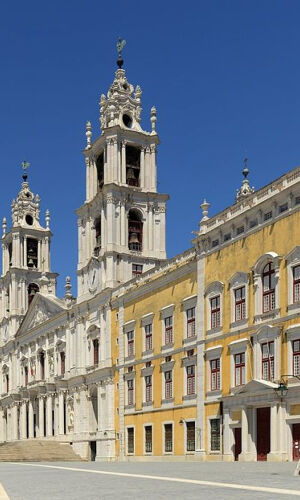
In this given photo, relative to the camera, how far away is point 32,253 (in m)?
89.1

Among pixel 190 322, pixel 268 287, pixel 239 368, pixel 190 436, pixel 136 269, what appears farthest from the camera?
pixel 136 269

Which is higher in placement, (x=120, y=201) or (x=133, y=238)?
(x=120, y=201)

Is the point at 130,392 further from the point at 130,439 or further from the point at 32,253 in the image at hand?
the point at 32,253

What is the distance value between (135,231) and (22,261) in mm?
27148

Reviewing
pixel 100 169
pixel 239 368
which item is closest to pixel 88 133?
pixel 100 169

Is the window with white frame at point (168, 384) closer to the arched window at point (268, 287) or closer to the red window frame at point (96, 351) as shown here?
the arched window at point (268, 287)

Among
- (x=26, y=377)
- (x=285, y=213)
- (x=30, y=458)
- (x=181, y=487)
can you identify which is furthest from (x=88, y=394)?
(x=181, y=487)

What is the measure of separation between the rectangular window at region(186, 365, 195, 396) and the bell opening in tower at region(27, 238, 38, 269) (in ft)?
144

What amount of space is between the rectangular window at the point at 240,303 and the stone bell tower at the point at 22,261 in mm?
45186

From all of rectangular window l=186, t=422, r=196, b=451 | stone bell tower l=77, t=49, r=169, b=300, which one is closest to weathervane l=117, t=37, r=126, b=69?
stone bell tower l=77, t=49, r=169, b=300

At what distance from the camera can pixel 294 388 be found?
36.7 metres

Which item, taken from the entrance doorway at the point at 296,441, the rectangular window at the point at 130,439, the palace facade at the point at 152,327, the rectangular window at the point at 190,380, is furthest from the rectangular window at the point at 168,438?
the entrance doorway at the point at 296,441

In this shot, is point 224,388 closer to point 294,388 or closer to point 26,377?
point 294,388

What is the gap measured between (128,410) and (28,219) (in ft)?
125
